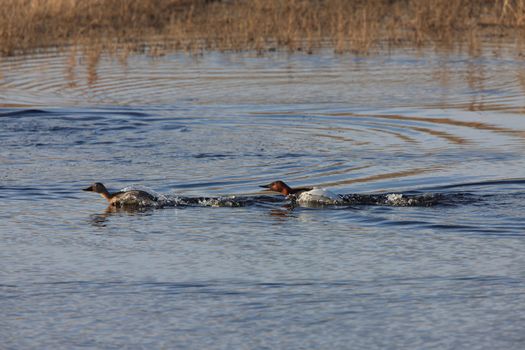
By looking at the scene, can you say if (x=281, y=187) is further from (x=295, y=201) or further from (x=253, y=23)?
(x=253, y=23)

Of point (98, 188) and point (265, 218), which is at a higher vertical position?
point (98, 188)

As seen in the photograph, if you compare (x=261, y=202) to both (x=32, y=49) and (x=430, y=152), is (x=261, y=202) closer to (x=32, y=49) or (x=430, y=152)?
(x=430, y=152)

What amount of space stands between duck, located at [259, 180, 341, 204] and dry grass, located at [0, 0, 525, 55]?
12.0m

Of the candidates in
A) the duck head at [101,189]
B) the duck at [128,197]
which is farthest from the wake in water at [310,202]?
the duck head at [101,189]

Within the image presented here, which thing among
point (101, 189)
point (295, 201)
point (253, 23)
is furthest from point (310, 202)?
point (253, 23)

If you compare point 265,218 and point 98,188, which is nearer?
point 265,218

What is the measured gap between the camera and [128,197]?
1039 centimetres

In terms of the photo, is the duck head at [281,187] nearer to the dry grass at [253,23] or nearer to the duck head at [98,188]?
the duck head at [98,188]

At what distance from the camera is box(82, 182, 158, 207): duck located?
10.4 metres

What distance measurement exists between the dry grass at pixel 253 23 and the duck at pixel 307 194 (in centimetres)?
1200

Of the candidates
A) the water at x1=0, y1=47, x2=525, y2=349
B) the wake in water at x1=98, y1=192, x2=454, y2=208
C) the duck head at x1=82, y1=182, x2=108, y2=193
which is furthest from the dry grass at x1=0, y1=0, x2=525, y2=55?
the duck head at x1=82, y1=182, x2=108, y2=193

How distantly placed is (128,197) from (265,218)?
123cm

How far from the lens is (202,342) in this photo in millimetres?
6637

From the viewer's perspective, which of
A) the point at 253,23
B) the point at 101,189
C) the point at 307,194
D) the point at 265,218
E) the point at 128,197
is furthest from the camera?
the point at 253,23
